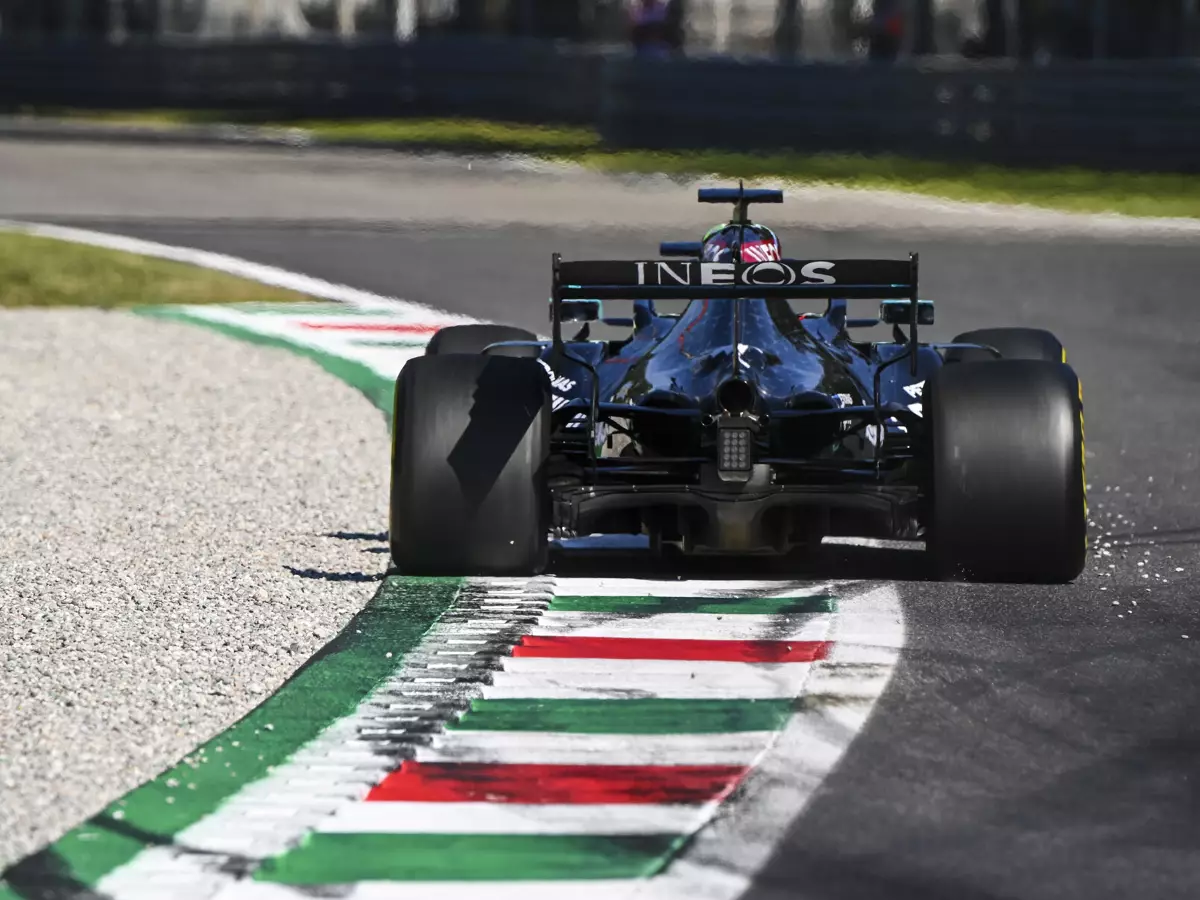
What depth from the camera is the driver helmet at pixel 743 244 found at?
9312 millimetres

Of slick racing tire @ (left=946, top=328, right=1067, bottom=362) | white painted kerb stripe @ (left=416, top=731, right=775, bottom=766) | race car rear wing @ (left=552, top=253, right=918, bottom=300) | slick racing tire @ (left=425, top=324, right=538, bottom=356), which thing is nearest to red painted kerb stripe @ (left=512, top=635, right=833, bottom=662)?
white painted kerb stripe @ (left=416, top=731, right=775, bottom=766)

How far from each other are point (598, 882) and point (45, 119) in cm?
2837

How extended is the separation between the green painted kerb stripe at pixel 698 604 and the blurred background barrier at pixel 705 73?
1640 centimetres

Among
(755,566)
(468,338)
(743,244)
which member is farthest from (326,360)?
(755,566)

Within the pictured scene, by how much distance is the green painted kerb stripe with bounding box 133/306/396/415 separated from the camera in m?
13.1

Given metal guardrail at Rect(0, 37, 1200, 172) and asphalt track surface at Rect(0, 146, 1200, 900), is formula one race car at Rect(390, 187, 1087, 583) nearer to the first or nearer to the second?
asphalt track surface at Rect(0, 146, 1200, 900)

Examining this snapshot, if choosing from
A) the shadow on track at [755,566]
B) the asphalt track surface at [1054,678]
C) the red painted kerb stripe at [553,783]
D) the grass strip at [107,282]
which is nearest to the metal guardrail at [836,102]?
the asphalt track surface at [1054,678]

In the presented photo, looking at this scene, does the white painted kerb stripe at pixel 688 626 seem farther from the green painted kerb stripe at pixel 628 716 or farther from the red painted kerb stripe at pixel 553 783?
the red painted kerb stripe at pixel 553 783

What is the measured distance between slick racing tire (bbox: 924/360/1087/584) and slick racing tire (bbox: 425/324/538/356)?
253 cm

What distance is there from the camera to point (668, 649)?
23.7ft

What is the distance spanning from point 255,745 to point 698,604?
6.91 ft

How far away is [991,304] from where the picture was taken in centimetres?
1661

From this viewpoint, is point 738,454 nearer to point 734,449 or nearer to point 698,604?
point 734,449

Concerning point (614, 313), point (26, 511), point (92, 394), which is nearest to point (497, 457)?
point (26, 511)
